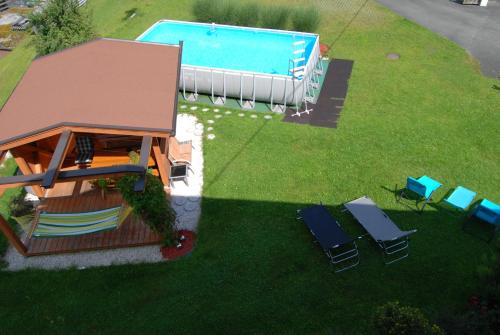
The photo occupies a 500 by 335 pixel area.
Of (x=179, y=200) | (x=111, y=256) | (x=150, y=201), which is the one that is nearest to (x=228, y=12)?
(x=179, y=200)

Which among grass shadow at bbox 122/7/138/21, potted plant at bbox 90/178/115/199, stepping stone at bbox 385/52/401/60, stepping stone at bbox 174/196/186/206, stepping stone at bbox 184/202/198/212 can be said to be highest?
stepping stone at bbox 385/52/401/60

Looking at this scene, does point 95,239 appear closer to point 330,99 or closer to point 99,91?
point 99,91

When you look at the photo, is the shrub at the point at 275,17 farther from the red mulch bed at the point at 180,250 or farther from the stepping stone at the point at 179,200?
the red mulch bed at the point at 180,250

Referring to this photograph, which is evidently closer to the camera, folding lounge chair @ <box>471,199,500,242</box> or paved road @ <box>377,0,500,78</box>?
folding lounge chair @ <box>471,199,500,242</box>

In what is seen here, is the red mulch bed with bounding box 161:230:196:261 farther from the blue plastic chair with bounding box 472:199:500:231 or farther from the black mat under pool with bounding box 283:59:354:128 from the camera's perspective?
the blue plastic chair with bounding box 472:199:500:231

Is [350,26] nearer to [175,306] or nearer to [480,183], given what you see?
[480,183]

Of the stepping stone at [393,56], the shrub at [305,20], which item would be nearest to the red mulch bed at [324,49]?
the shrub at [305,20]

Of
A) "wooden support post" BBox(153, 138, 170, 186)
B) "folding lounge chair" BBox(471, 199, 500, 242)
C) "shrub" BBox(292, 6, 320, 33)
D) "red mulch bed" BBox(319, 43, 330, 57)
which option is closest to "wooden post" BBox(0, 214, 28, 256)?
"wooden support post" BBox(153, 138, 170, 186)
